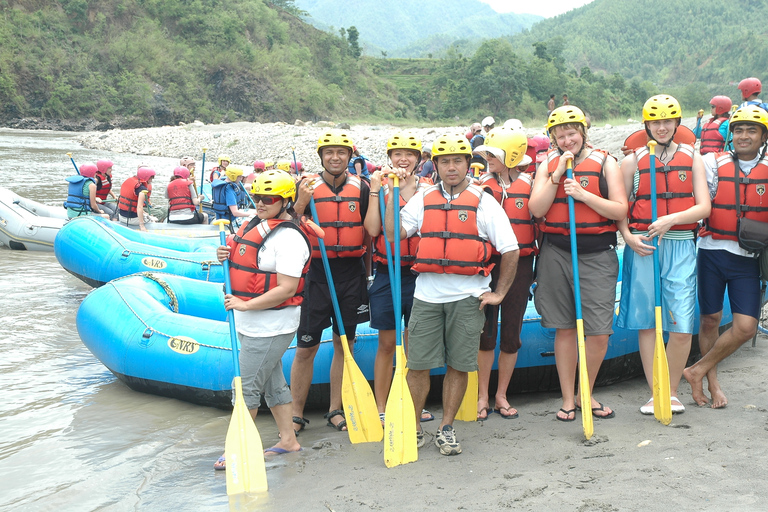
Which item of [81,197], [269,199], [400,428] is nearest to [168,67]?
[81,197]

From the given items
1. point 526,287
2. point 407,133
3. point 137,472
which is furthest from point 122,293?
point 526,287

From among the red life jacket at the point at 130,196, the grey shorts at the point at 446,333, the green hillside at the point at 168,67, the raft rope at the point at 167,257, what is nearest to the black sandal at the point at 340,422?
the grey shorts at the point at 446,333

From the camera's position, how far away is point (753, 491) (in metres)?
2.91

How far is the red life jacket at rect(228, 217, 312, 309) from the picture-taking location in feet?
11.8

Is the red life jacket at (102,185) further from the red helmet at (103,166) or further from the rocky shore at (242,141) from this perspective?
the rocky shore at (242,141)

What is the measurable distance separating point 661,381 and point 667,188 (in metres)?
1.03

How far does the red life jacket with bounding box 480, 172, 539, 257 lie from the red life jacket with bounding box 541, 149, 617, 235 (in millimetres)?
212

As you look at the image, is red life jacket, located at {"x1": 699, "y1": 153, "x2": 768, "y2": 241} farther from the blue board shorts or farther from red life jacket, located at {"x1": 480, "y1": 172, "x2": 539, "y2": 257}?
red life jacket, located at {"x1": 480, "y1": 172, "x2": 539, "y2": 257}

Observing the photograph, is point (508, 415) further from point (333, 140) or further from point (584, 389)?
point (333, 140)

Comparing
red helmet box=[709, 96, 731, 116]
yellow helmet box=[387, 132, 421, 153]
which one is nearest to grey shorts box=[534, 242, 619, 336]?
yellow helmet box=[387, 132, 421, 153]

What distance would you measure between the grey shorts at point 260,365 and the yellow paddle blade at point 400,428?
2.06 ft

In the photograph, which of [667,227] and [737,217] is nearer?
[667,227]

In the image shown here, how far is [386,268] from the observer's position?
414 centimetres

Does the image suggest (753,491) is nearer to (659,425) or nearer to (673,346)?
(659,425)
